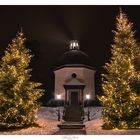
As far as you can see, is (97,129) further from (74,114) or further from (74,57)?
(74,57)

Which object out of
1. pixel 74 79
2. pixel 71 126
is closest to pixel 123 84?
pixel 71 126

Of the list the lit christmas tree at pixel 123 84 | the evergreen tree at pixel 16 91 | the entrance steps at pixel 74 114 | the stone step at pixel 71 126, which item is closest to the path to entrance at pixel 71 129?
the stone step at pixel 71 126

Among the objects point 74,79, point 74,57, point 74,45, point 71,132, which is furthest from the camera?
point 74,57

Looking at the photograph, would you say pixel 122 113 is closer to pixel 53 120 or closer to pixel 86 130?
pixel 86 130

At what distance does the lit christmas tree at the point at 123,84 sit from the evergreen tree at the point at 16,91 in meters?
3.83

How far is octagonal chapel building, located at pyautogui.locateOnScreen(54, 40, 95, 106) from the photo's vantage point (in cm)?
1967

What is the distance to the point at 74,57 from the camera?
21.9 metres

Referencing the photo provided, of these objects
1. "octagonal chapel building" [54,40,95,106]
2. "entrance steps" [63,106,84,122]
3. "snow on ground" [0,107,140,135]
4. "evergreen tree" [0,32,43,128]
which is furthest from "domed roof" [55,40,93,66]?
"evergreen tree" [0,32,43,128]

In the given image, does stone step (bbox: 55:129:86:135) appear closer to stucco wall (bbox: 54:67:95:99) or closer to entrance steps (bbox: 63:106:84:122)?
entrance steps (bbox: 63:106:84:122)

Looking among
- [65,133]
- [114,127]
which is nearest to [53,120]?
[65,133]

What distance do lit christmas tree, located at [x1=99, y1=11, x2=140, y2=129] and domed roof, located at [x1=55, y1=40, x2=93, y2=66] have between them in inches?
203

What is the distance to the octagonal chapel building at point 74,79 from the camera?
1967 centimetres

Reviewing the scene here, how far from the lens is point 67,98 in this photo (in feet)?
65.2

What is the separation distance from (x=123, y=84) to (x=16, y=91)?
18.7 ft
